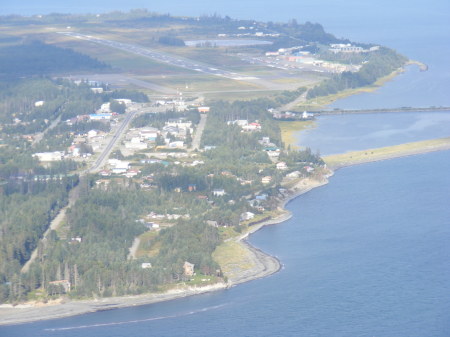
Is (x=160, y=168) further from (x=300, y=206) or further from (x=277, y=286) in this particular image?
(x=277, y=286)

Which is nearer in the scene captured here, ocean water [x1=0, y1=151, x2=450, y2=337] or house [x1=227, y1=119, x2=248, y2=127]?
ocean water [x1=0, y1=151, x2=450, y2=337]

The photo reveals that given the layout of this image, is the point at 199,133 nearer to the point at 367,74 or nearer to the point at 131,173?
the point at 131,173

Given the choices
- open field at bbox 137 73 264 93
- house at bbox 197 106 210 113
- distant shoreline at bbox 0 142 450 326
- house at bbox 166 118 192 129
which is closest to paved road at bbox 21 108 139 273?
house at bbox 166 118 192 129

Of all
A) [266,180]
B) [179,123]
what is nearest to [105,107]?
[179,123]

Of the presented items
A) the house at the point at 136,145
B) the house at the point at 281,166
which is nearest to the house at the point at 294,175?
the house at the point at 281,166

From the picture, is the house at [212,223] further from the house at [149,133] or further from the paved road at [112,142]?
the house at [149,133]

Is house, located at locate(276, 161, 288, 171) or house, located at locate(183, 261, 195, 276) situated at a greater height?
house, located at locate(276, 161, 288, 171)

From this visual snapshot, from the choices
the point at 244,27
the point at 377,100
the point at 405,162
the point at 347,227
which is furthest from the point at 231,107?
the point at 244,27

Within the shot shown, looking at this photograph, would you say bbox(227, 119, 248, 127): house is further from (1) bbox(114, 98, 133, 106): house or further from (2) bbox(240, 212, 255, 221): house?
(2) bbox(240, 212, 255, 221): house

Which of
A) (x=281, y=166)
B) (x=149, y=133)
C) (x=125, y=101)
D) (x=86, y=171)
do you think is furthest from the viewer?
(x=125, y=101)
